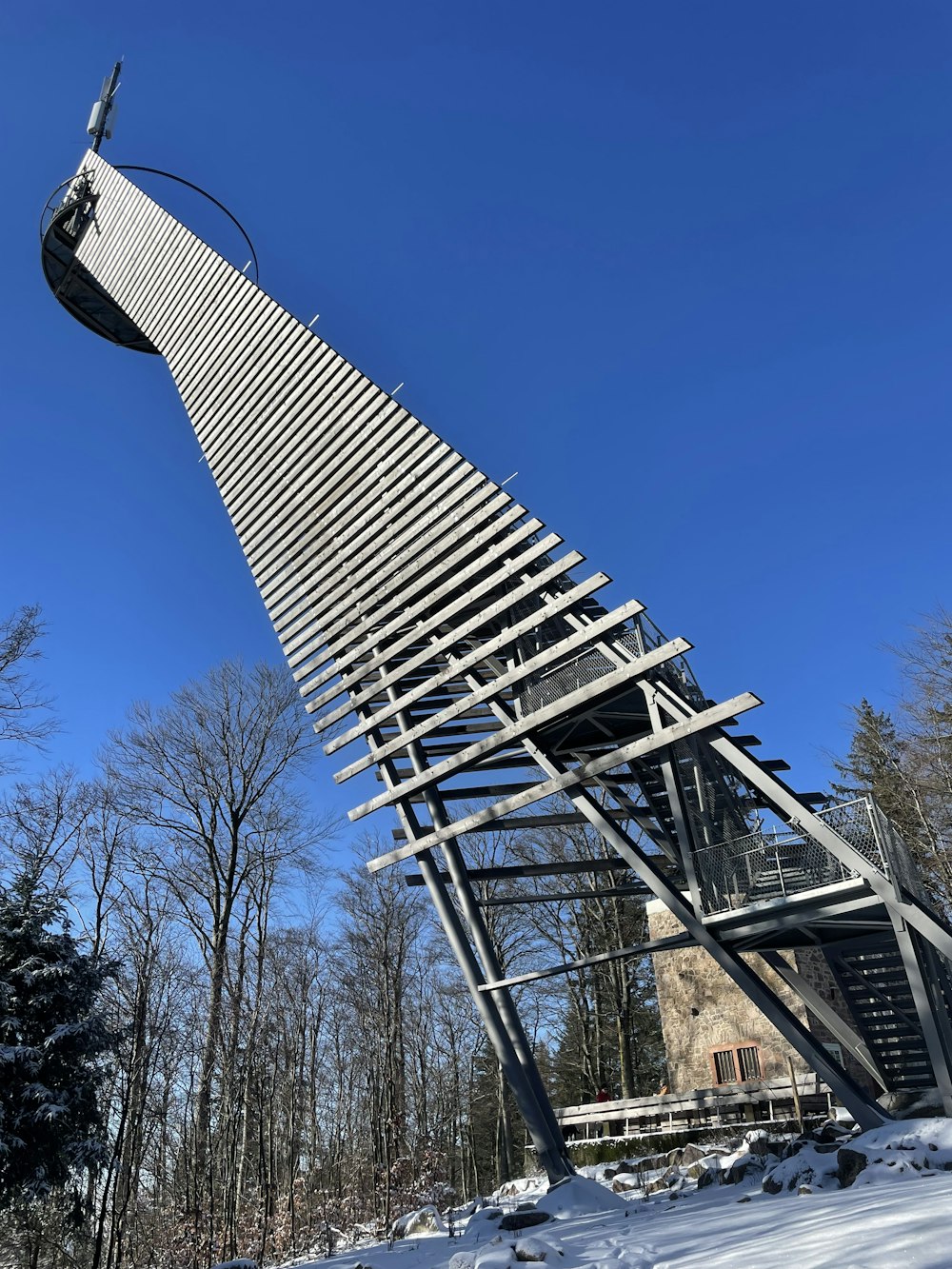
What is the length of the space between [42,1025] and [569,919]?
16216 millimetres

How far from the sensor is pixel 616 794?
1108 centimetres

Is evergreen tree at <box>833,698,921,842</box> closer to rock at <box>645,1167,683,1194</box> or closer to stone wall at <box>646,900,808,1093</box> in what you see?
stone wall at <box>646,900,808,1093</box>

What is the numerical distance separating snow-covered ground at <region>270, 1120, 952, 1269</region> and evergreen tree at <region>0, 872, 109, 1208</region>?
554 cm

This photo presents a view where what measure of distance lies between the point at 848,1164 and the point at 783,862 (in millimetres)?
3107

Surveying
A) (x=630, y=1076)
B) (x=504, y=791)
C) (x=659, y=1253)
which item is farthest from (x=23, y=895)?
(x=630, y=1076)

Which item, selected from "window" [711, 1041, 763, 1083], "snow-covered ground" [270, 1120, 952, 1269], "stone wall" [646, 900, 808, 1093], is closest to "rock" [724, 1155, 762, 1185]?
"snow-covered ground" [270, 1120, 952, 1269]

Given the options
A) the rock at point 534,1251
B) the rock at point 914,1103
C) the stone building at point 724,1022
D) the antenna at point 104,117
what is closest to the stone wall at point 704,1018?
the stone building at point 724,1022

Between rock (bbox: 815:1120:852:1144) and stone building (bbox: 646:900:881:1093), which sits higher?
stone building (bbox: 646:900:881:1093)

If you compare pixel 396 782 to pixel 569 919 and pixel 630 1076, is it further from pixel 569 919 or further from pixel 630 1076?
pixel 569 919

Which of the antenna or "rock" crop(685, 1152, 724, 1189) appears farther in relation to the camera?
the antenna

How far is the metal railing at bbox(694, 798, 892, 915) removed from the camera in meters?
8.41

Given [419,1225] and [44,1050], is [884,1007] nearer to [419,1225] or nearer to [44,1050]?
[419,1225]

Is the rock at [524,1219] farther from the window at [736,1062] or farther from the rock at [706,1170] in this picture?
the window at [736,1062]

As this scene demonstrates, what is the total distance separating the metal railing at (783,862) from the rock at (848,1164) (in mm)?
2479
